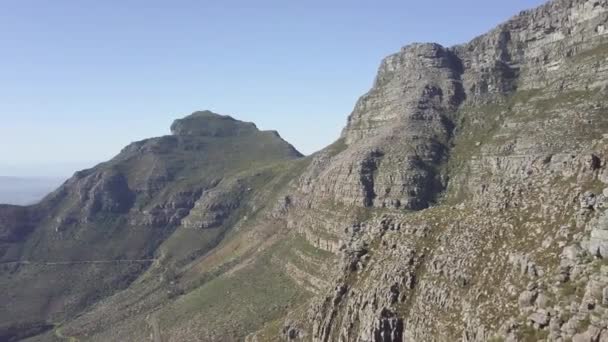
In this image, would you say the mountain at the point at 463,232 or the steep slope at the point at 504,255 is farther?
the mountain at the point at 463,232

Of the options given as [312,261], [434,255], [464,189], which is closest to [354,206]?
[312,261]

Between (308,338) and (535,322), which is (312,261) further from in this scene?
(535,322)

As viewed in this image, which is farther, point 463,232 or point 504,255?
point 463,232

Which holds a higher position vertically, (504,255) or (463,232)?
(463,232)

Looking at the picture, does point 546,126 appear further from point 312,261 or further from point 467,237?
point 467,237

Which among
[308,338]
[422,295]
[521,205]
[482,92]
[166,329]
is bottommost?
[166,329]

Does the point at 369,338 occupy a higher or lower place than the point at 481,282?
lower

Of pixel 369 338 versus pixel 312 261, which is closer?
pixel 369 338

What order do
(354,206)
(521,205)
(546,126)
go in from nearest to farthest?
(521,205) → (546,126) → (354,206)

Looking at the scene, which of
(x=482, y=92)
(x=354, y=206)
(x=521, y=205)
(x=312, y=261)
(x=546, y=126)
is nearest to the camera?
(x=521, y=205)

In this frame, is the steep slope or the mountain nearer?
the steep slope
